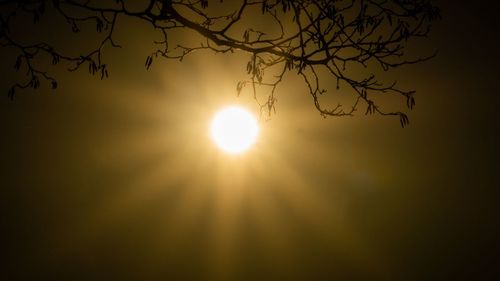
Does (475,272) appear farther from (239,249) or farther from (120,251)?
(120,251)

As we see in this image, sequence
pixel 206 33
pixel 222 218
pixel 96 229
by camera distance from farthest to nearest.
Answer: pixel 222 218
pixel 96 229
pixel 206 33

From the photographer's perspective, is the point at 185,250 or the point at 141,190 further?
the point at 141,190

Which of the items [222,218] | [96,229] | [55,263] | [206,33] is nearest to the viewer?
[206,33]

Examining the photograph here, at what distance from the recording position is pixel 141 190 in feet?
51.9

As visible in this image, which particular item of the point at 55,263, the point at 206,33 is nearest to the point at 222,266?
the point at 55,263

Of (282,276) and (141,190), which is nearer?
(282,276)

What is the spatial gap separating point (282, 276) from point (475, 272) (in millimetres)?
6627

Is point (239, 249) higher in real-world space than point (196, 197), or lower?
lower

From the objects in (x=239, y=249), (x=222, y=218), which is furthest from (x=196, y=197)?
(x=239, y=249)

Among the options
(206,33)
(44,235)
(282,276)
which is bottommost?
(282,276)

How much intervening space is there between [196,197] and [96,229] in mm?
3775

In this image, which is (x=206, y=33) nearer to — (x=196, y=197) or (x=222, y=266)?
A: (x=222, y=266)

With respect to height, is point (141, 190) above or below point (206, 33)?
below

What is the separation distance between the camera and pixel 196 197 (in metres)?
16.1
